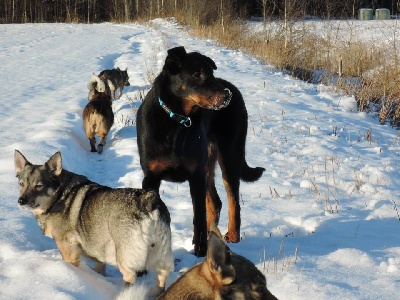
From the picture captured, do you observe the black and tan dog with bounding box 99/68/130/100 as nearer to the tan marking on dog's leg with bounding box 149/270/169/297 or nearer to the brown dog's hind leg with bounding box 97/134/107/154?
the brown dog's hind leg with bounding box 97/134/107/154

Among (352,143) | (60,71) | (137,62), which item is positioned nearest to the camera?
(352,143)

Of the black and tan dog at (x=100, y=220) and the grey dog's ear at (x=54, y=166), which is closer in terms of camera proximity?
the black and tan dog at (x=100, y=220)

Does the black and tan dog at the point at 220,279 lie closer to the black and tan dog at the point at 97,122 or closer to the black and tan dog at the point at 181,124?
the black and tan dog at the point at 181,124

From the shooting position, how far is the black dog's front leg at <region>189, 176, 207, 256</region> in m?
4.58

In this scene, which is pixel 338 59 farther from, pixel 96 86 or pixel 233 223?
pixel 233 223

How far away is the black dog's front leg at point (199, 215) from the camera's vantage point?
4.58m

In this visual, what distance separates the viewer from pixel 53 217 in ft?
14.6

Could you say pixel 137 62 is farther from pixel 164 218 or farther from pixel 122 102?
pixel 164 218

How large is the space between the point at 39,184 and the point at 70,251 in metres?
0.71

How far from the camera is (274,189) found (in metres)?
6.20

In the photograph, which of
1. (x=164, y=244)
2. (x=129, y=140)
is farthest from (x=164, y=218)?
(x=129, y=140)

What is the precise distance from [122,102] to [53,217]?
25.8 feet

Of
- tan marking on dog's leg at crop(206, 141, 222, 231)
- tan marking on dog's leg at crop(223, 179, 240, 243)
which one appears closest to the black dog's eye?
tan marking on dog's leg at crop(206, 141, 222, 231)

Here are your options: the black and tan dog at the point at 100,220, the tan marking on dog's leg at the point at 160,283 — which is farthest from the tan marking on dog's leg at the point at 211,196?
the tan marking on dog's leg at the point at 160,283
